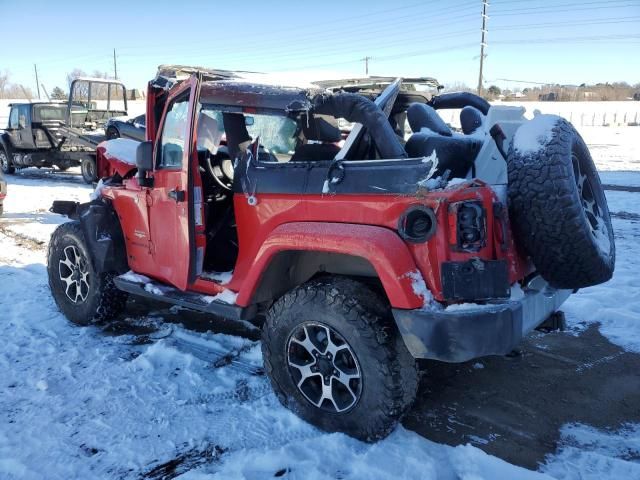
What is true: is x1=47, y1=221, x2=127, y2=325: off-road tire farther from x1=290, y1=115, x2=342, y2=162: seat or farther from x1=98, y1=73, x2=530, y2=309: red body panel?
x1=290, y1=115, x2=342, y2=162: seat

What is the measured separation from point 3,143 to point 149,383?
16.3 metres

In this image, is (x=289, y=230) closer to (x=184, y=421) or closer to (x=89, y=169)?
(x=184, y=421)

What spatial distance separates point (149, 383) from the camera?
372 cm

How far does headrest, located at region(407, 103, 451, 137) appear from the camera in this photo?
3.66 m

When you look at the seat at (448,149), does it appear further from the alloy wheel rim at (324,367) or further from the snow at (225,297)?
the snow at (225,297)

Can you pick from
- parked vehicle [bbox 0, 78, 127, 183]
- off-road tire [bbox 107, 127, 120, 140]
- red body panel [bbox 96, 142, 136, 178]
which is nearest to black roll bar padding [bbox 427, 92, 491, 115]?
red body panel [bbox 96, 142, 136, 178]

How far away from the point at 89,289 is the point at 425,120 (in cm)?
322

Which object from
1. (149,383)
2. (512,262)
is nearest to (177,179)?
(149,383)

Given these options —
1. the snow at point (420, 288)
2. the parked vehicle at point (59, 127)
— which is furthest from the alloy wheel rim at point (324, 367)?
the parked vehicle at point (59, 127)

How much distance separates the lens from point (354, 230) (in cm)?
285

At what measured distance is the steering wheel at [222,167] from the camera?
4297 millimetres

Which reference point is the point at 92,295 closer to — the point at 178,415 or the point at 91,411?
the point at 91,411

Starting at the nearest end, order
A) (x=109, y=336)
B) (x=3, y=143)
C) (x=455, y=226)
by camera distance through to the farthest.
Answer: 1. (x=455, y=226)
2. (x=109, y=336)
3. (x=3, y=143)

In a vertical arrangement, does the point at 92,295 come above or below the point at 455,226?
below
